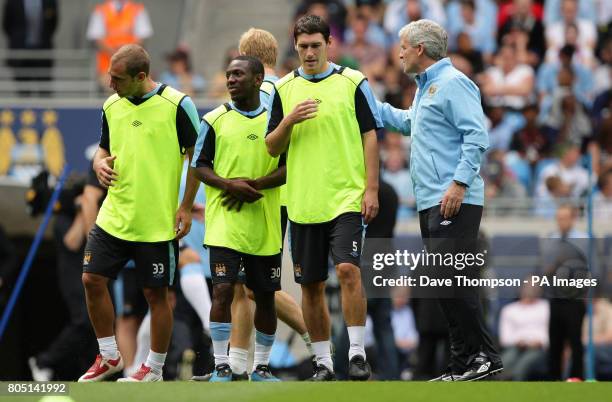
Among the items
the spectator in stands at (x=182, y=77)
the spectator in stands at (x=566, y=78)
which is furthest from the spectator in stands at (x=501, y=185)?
the spectator in stands at (x=182, y=77)

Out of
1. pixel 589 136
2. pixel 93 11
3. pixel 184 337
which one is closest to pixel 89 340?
pixel 184 337

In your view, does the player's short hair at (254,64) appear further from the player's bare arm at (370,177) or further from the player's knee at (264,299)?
→ the player's knee at (264,299)

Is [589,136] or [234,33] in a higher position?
[234,33]

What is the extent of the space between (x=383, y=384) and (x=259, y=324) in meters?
1.77

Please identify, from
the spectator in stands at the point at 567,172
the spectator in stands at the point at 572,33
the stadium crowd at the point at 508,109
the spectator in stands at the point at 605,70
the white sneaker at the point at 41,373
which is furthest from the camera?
the spectator in stands at the point at 572,33

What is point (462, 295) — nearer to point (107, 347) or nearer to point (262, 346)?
point (262, 346)

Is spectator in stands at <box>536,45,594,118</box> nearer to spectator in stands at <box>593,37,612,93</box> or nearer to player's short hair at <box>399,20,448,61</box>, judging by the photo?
spectator in stands at <box>593,37,612,93</box>

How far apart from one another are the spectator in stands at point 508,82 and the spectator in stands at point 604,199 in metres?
2.27

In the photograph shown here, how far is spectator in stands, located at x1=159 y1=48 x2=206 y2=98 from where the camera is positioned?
65.7 ft

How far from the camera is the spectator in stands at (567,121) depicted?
1886 cm

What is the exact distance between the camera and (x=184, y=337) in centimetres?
1388

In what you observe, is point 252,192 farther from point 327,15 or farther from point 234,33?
point 234,33

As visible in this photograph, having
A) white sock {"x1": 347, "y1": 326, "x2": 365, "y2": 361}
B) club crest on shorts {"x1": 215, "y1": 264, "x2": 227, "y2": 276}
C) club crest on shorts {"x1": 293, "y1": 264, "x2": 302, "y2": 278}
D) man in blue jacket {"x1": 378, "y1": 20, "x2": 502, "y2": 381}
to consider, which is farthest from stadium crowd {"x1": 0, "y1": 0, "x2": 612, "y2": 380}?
man in blue jacket {"x1": 378, "y1": 20, "x2": 502, "y2": 381}

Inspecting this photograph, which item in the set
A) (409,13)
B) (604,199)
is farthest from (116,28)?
(604,199)
